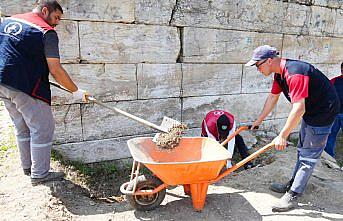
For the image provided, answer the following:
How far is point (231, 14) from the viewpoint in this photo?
16.4ft

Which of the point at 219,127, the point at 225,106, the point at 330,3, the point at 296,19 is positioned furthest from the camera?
the point at 330,3

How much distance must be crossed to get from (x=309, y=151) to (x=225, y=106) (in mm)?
1986

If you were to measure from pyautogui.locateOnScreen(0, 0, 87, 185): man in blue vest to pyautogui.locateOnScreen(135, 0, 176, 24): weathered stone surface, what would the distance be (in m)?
1.25

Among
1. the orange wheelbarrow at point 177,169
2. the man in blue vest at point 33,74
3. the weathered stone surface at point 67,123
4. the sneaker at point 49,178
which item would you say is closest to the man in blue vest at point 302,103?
the orange wheelbarrow at point 177,169

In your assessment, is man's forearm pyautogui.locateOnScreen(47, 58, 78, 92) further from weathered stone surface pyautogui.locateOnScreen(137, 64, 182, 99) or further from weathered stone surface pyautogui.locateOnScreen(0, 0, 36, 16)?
weathered stone surface pyautogui.locateOnScreen(137, 64, 182, 99)

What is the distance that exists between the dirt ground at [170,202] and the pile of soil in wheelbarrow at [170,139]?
0.68m

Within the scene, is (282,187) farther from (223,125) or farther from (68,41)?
(68,41)

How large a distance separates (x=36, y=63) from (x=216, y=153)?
6.98ft

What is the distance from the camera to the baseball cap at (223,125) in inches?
172

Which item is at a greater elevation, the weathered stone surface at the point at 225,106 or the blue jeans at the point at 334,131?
the weathered stone surface at the point at 225,106

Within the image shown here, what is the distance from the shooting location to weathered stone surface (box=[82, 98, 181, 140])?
4293mm

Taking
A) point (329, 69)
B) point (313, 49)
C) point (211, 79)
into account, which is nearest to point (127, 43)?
point (211, 79)

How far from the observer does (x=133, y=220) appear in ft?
10.6

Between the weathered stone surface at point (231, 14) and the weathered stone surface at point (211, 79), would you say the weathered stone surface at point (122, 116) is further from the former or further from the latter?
the weathered stone surface at point (231, 14)
